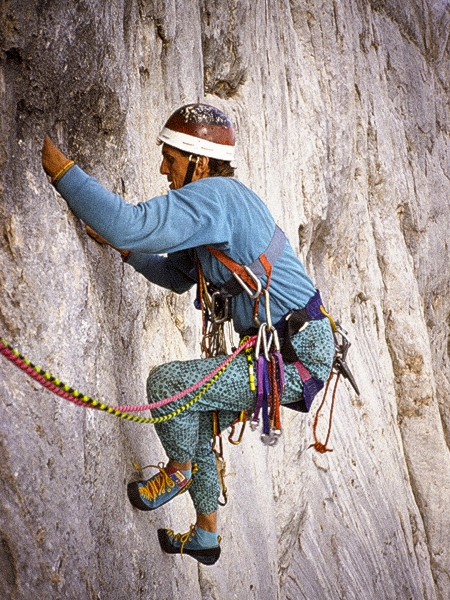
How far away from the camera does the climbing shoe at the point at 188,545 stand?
12.5 feet

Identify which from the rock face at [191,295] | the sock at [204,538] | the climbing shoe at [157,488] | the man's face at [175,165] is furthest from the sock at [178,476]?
the man's face at [175,165]

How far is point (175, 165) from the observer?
3.47 meters

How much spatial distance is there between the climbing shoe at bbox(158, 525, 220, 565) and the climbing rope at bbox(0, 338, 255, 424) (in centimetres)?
77

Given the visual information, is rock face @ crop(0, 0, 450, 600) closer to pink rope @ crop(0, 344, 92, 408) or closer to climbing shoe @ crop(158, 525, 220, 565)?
climbing shoe @ crop(158, 525, 220, 565)

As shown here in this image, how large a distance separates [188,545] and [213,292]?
1337 mm

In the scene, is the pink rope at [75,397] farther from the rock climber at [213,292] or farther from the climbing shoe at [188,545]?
the climbing shoe at [188,545]

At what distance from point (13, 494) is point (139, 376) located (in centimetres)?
146

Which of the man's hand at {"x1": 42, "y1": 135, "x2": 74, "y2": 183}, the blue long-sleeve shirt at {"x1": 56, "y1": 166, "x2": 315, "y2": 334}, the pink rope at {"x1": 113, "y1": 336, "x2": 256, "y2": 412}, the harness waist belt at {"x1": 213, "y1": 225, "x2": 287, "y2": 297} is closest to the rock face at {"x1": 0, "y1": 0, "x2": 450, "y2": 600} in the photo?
the man's hand at {"x1": 42, "y1": 135, "x2": 74, "y2": 183}

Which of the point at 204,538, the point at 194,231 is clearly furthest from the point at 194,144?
the point at 204,538

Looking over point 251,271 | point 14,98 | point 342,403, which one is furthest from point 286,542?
point 14,98

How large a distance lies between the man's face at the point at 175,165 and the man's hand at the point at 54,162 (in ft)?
2.07

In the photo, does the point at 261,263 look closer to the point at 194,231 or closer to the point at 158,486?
the point at 194,231

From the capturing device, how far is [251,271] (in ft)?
11.2

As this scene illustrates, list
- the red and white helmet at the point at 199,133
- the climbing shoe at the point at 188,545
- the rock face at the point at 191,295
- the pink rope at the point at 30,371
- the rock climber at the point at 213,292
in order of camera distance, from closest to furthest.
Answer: the pink rope at the point at 30,371 → the rock face at the point at 191,295 → the rock climber at the point at 213,292 → the red and white helmet at the point at 199,133 → the climbing shoe at the point at 188,545
